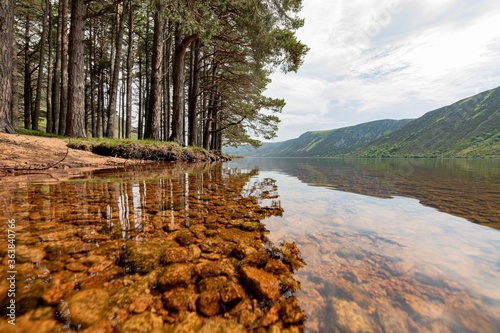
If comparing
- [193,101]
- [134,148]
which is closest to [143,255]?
[134,148]

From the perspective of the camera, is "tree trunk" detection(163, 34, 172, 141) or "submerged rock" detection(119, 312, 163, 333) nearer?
"submerged rock" detection(119, 312, 163, 333)

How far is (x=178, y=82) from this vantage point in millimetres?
11750

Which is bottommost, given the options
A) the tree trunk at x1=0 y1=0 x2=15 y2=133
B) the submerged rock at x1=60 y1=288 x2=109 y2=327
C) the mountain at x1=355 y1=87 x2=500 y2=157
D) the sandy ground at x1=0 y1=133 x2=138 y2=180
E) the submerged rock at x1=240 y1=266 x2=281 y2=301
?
the submerged rock at x1=240 y1=266 x2=281 y2=301

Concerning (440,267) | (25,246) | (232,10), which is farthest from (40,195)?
(232,10)

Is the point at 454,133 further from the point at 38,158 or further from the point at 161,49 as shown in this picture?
the point at 38,158

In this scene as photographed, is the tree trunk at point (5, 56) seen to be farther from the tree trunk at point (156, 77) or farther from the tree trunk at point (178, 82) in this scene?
the tree trunk at point (178, 82)

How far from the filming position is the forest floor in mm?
5734

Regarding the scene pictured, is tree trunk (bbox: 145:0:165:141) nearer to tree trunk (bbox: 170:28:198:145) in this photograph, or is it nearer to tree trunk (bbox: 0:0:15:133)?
tree trunk (bbox: 170:28:198:145)

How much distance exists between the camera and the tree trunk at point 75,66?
8.78 m

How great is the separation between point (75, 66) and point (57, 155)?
4.31 m

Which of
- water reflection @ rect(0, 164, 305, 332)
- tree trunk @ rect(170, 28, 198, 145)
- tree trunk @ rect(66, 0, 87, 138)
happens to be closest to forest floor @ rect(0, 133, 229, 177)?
tree trunk @ rect(66, 0, 87, 138)

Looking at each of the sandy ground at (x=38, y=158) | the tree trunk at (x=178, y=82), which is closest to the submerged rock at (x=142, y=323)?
the sandy ground at (x=38, y=158)

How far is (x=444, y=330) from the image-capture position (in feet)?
3.87

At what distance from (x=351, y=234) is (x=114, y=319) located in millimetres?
2418
